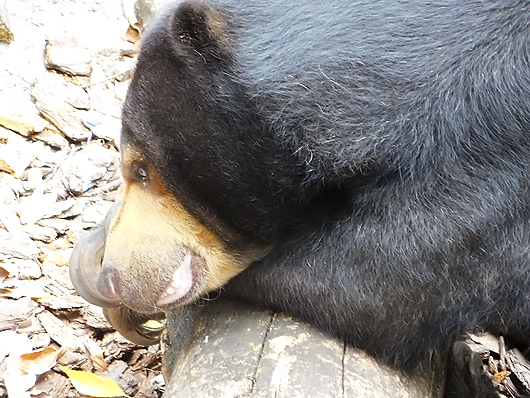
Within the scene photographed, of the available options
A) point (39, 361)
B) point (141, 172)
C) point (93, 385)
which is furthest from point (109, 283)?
point (39, 361)

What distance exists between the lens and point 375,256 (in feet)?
6.83

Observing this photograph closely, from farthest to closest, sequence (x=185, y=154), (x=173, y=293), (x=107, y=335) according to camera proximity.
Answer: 1. (x=107, y=335)
2. (x=173, y=293)
3. (x=185, y=154)

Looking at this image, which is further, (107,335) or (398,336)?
(107,335)

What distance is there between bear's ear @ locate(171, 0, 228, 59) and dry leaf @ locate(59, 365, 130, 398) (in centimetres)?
140

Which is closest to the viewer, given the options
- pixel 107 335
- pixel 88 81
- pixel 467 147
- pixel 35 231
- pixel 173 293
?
pixel 467 147

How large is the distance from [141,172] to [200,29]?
19.4 inches

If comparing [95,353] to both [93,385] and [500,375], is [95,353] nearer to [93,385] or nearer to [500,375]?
[93,385]

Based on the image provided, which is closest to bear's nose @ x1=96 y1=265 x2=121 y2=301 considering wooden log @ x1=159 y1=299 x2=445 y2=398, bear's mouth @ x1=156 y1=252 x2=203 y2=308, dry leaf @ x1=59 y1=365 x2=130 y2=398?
bear's mouth @ x1=156 y1=252 x2=203 y2=308

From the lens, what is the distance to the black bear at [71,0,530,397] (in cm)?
201

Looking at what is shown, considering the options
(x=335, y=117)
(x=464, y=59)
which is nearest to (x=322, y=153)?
(x=335, y=117)

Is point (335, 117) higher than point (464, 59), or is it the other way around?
point (464, 59)

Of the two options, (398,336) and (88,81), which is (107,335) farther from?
(88,81)

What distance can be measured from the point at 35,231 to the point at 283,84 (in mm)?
2085

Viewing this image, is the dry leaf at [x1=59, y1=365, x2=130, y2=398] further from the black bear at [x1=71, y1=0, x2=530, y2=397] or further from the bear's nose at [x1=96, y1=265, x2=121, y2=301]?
the black bear at [x1=71, y1=0, x2=530, y2=397]
